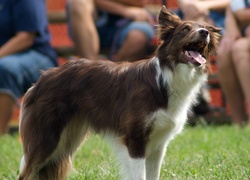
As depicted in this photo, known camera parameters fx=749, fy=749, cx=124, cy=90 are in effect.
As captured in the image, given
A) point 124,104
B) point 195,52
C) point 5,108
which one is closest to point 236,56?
point 5,108

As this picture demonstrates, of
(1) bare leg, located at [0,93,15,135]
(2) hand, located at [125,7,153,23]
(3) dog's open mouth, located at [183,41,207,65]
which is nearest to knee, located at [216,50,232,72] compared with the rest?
(2) hand, located at [125,7,153,23]

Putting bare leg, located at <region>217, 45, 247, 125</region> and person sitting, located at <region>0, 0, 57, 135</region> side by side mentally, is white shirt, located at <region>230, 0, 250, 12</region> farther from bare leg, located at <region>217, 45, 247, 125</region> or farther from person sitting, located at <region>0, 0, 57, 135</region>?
person sitting, located at <region>0, 0, 57, 135</region>

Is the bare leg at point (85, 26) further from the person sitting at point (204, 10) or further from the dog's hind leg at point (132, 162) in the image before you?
the dog's hind leg at point (132, 162)

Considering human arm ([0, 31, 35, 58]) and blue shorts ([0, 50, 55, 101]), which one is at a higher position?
human arm ([0, 31, 35, 58])

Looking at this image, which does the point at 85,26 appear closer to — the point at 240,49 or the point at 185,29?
the point at 240,49

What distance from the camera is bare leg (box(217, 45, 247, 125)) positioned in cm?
918

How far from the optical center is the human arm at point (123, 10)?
9.30 metres

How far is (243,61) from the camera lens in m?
8.94

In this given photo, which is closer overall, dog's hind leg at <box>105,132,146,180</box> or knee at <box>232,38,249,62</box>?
dog's hind leg at <box>105,132,146,180</box>

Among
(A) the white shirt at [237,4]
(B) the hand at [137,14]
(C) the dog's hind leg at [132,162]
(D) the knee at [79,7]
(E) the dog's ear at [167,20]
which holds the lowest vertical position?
(B) the hand at [137,14]

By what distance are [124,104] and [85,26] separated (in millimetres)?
3859

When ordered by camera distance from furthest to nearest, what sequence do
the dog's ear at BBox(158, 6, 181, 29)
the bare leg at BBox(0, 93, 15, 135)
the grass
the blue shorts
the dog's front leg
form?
the bare leg at BBox(0, 93, 15, 135)
the blue shorts
the grass
the dog's front leg
the dog's ear at BBox(158, 6, 181, 29)

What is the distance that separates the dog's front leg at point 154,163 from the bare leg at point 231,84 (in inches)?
147

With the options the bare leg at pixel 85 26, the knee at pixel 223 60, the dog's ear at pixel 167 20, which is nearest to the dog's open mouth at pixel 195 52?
the dog's ear at pixel 167 20
